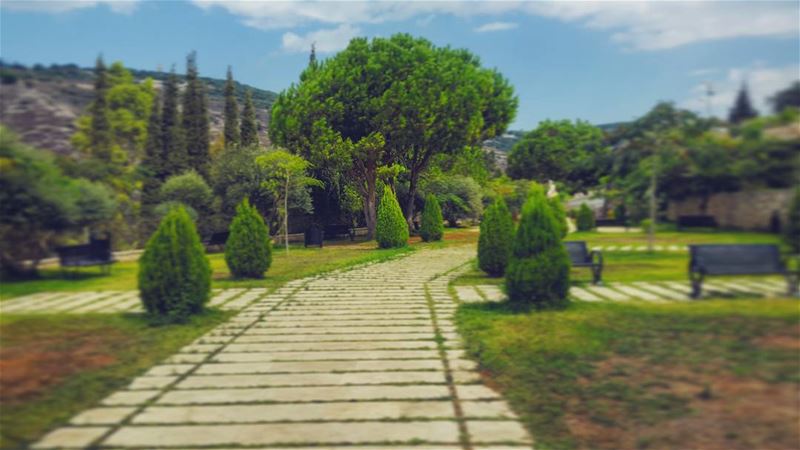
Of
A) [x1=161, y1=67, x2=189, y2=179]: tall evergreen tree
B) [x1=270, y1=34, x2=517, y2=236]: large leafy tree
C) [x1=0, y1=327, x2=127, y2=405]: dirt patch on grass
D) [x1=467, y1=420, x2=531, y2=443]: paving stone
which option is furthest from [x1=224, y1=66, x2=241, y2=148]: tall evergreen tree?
[x1=270, y1=34, x2=517, y2=236]: large leafy tree

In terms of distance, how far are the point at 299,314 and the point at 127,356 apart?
3.39m

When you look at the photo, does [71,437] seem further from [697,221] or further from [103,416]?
[697,221]

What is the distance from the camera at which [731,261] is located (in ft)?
9.76

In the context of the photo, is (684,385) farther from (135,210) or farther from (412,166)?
(412,166)

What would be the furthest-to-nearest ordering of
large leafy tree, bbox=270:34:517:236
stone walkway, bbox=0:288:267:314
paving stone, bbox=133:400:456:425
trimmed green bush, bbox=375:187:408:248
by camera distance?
trimmed green bush, bbox=375:187:408:248
large leafy tree, bbox=270:34:517:236
paving stone, bbox=133:400:456:425
stone walkway, bbox=0:288:267:314

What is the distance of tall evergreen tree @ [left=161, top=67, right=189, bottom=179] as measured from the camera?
3248 millimetres

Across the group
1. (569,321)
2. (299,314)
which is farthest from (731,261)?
(299,314)

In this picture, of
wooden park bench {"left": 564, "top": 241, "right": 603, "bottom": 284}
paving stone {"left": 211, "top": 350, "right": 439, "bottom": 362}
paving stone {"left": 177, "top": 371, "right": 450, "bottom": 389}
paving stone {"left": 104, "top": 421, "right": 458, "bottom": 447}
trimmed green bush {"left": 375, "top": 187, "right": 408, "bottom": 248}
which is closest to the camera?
paving stone {"left": 104, "top": 421, "right": 458, "bottom": 447}

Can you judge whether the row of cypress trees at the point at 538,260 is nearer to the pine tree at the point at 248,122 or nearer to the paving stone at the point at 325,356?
the paving stone at the point at 325,356

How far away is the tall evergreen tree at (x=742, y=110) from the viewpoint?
112 inches

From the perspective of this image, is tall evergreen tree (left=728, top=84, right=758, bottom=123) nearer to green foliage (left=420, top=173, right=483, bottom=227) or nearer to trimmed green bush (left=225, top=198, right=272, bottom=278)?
trimmed green bush (left=225, top=198, right=272, bottom=278)

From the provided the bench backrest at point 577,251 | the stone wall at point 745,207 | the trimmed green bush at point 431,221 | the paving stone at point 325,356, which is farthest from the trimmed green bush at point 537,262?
the trimmed green bush at point 431,221

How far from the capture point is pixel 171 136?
131 inches

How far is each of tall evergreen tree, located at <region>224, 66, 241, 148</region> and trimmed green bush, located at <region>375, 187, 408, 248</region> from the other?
46.7 feet
